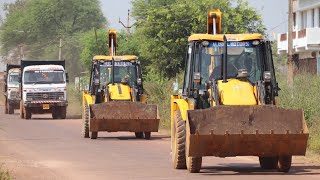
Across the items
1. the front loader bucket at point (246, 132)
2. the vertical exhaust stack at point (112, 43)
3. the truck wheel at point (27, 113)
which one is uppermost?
the vertical exhaust stack at point (112, 43)

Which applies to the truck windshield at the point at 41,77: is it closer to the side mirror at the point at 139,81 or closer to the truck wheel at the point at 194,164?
the side mirror at the point at 139,81

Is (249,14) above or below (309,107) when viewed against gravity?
above

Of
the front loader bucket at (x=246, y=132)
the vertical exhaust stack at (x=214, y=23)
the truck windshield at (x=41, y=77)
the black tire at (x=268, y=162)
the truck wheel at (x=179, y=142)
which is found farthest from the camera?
the truck windshield at (x=41, y=77)

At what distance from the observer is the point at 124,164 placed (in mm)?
18781

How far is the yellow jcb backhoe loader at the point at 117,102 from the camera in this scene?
89.4ft

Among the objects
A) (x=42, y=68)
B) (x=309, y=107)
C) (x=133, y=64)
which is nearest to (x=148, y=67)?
(x=42, y=68)

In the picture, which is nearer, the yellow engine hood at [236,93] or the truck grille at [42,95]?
the yellow engine hood at [236,93]

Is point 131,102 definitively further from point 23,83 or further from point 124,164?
point 23,83

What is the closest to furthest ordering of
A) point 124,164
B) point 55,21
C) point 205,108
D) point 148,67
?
point 205,108, point 124,164, point 148,67, point 55,21

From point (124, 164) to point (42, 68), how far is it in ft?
86.7

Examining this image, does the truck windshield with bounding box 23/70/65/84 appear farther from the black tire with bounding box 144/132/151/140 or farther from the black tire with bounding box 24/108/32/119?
the black tire with bounding box 144/132/151/140

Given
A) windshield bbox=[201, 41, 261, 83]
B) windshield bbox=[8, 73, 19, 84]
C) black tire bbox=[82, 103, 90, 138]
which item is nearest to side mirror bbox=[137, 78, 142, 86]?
black tire bbox=[82, 103, 90, 138]

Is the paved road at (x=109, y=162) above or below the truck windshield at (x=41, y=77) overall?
below

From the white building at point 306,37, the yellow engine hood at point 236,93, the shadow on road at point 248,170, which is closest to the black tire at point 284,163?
the shadow on road at point 248,170
